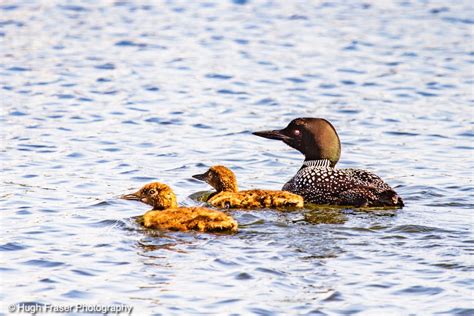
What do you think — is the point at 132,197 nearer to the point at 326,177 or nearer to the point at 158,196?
the point at 158,196

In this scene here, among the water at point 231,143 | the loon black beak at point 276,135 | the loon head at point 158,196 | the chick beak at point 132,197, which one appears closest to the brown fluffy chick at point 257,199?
the water at point 231,143

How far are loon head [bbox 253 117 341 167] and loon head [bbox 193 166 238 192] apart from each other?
923mm

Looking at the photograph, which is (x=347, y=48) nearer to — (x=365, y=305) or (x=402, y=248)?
(x=402, y=248)

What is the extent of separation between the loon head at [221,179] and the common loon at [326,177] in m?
0.53

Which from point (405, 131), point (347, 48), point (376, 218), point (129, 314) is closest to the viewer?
point (129, 314)

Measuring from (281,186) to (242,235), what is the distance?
237 cm

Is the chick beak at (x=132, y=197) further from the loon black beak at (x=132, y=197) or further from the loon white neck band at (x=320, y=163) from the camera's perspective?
the loon white neck band at (x=320, y=163)

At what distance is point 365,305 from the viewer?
7082 mm

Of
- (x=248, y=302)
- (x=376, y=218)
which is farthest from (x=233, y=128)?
(x=248, y=302)

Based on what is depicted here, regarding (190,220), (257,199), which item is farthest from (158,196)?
(257,199)

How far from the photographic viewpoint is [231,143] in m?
12.6

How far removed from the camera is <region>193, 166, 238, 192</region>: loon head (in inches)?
387

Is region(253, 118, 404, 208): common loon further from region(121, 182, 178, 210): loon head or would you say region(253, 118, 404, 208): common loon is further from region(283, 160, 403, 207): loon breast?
region(121, 182, 178, 210): loon head

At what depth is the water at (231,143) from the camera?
293 inches
